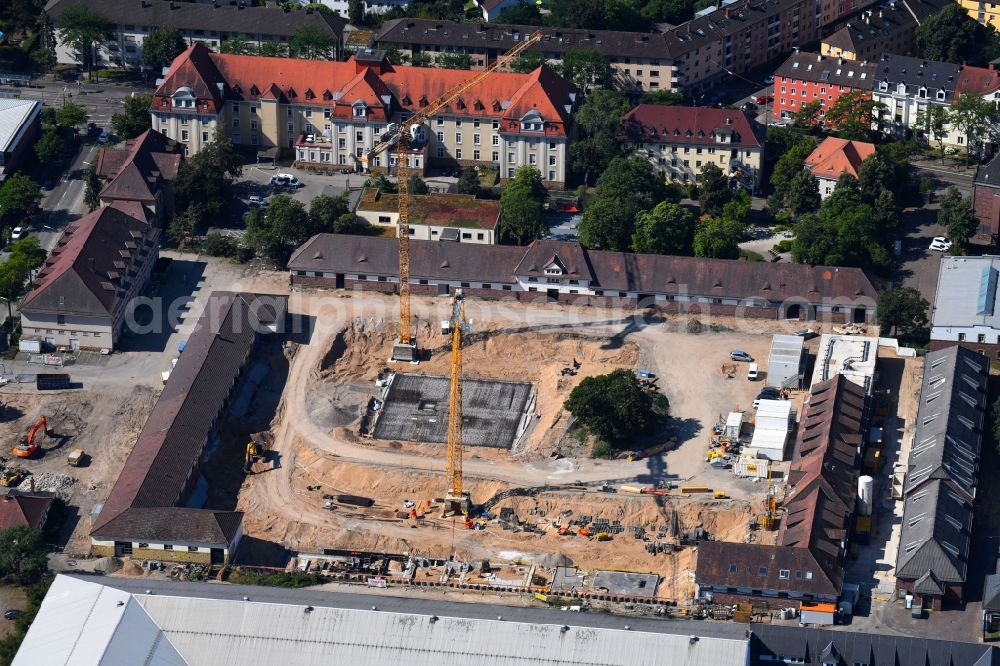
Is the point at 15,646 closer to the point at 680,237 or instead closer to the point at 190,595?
the point at 190,595

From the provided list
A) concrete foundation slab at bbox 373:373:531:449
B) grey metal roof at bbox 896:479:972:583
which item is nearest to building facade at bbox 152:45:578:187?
concrete foundation slab at bbox 373:373:531:449

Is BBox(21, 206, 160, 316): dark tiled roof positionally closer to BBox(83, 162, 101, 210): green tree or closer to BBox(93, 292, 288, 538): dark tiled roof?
BBox(83, 162, 101, 210): green tree

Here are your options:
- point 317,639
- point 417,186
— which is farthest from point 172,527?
point 417,186

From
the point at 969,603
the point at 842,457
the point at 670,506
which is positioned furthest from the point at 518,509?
the point at 969,603

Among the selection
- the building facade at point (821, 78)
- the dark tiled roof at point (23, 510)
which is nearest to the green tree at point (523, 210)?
the building facade at point (821, 78)

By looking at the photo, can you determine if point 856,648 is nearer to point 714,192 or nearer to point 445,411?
point 445,411
